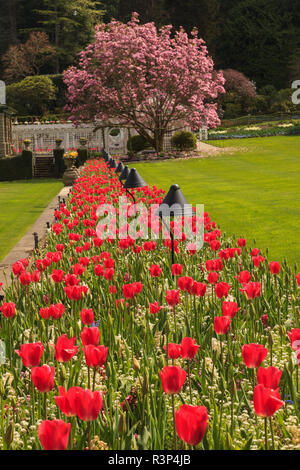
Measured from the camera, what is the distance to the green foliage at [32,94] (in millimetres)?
54406

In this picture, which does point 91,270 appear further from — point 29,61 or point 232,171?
point 29,61

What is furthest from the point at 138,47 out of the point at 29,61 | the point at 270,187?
the point at 29,61

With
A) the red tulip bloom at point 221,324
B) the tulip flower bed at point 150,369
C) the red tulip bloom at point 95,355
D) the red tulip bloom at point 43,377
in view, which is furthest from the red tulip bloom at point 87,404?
the red tulip bloom at point 221,324

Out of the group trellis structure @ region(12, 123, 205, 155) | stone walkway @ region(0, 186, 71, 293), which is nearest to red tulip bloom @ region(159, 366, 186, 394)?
stone walkway @ region(0, 186, 71, 293)

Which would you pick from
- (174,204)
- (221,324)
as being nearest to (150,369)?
(221,324)

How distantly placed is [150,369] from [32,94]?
55.0m

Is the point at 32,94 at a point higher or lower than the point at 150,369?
higher

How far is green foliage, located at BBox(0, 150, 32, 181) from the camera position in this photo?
108 ft

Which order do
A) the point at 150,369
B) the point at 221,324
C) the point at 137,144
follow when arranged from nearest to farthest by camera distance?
1. the point at 221,324
2. the point at 150,369
3. the point at 137,144

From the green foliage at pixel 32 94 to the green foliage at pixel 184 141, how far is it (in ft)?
70.4

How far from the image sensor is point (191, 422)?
1.76 meters

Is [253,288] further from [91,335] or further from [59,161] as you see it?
[59,161]

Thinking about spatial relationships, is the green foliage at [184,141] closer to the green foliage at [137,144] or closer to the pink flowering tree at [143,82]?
the pink flowering tree at [143,82]

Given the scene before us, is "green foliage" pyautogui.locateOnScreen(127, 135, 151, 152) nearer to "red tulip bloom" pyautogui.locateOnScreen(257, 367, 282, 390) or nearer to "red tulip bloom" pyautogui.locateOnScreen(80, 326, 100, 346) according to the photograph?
"red tulip bloom" pyautogui.locateOnScreen(80, 326, 100, 346)
